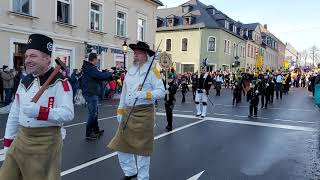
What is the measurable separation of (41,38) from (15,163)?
1.04 m

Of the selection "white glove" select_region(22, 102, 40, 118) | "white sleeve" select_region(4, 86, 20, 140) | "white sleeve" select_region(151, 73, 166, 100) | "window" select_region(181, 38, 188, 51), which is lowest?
"white sleeve" select_region(4, 86, 20, 140)

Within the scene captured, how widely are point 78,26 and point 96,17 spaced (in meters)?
2.40

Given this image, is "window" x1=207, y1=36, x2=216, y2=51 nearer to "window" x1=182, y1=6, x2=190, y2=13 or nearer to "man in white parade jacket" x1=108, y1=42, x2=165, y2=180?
"window" x1=182, y1=6, x2=190, y2=13

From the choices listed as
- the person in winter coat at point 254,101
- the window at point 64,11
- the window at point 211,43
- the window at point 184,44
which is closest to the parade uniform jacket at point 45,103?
the person in winter coat at point 254,101

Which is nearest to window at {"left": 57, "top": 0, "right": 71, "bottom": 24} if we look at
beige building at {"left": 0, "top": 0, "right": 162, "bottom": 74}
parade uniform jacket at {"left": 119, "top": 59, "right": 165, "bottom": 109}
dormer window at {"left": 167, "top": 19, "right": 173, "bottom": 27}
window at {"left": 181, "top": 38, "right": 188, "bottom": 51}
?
beige building at {"left": 0, "top": 0, "right": 162, "bottom": 74}

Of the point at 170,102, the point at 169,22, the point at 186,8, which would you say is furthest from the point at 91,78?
the point at 186,8

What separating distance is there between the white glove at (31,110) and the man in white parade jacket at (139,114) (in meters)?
2.11

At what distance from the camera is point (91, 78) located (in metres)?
8.02

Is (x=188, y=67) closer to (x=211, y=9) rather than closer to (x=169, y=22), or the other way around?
(x=169, y=22)

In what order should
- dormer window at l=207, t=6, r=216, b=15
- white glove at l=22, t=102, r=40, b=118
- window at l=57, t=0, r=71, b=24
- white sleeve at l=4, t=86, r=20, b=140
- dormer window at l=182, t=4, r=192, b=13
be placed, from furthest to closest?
dormer window at l=207, t=6, r=216, b=15, dormer window at l=182, t=4, r=192, b=13, window at l=57, t=0, r=71, b=24, white sleeve at l=4, t=86, r=20, b=140, white glove at l=22, t=102, r=40, b=118

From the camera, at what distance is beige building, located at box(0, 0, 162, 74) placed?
17328 millimetres

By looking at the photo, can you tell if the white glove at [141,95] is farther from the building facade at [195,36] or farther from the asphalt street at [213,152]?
the building facade at [195,36]

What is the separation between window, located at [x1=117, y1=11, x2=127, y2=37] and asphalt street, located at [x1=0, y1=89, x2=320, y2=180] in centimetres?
1605

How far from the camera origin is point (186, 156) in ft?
22.4
